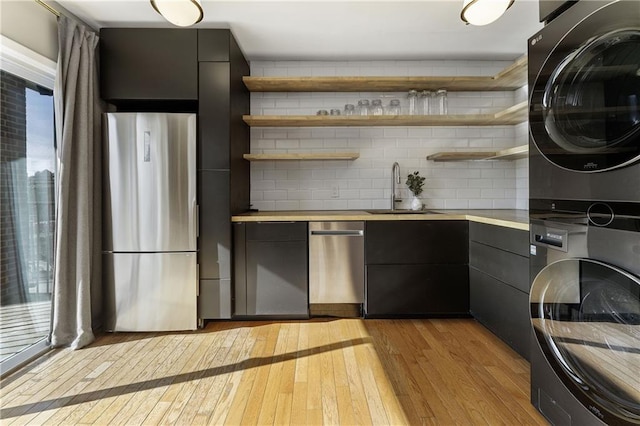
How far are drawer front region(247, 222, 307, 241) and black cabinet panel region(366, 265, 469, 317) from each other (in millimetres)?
621

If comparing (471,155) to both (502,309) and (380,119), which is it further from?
(502,309)

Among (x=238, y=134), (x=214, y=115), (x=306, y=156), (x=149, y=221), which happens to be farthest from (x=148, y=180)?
(x=306, y=156)

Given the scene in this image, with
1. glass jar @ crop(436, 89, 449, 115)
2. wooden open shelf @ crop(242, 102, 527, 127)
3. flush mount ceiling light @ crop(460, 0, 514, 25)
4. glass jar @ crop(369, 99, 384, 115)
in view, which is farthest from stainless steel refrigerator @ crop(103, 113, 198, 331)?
glass jar @ crop(436, 89, 449, 115)

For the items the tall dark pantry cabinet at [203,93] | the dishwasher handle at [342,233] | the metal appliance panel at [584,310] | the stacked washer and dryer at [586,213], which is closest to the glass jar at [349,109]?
the tall dark pantry cabinet at [203,93]

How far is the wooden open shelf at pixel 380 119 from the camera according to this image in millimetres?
3057

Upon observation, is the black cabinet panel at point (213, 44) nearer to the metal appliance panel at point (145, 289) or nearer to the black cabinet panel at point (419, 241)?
the metal appliance panel at point (145, 289)

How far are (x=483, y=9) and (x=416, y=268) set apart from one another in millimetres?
1802

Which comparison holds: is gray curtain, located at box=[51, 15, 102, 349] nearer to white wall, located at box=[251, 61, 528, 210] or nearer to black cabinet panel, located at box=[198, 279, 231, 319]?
black cabinet panel, located at box=[198, 279, 231, 319]

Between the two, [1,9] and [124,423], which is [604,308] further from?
[1,9]

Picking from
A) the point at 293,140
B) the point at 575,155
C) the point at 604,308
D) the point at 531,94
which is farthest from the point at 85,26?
the point at 604,308

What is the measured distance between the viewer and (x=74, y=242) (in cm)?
240

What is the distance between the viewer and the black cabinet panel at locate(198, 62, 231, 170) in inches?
106

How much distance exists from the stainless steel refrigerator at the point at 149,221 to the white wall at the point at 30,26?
525 mm

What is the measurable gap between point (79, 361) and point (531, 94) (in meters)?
2.86
